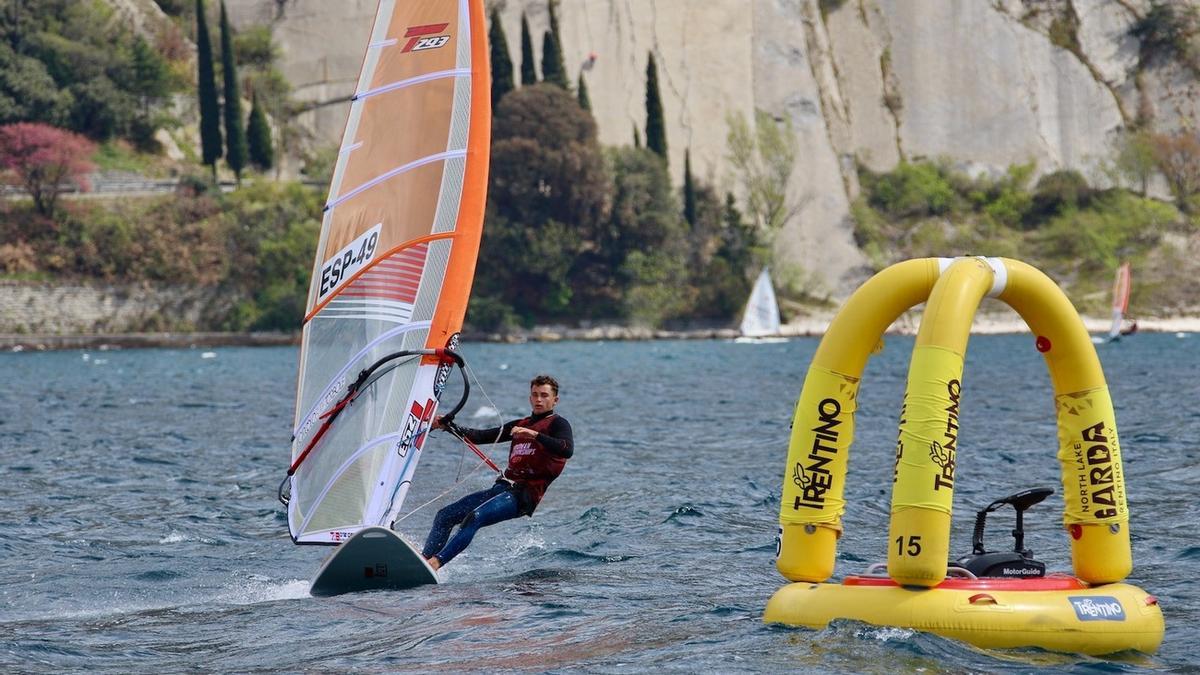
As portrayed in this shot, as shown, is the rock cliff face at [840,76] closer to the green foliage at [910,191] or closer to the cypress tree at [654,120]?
the green foliage at [910,191]

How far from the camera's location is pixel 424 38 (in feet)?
40.5

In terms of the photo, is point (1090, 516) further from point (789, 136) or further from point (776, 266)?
point (789, 136)

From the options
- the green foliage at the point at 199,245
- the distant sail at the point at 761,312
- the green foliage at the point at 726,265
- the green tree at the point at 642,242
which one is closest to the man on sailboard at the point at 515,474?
the distant sail at the point at 761,312

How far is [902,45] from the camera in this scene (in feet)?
317

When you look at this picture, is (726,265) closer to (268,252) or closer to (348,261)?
(268,252)

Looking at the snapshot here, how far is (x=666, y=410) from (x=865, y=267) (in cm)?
5961

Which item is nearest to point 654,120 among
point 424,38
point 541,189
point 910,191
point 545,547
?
point 541,189

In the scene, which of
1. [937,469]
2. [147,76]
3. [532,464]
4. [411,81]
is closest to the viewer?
[937,469]

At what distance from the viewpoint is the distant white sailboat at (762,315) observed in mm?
73250

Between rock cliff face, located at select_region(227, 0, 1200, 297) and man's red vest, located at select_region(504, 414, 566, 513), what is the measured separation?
73.0m

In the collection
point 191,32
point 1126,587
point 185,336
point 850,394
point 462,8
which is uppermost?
point 191,32

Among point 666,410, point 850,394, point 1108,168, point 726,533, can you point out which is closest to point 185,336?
point 666,410

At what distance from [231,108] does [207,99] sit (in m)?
1.24

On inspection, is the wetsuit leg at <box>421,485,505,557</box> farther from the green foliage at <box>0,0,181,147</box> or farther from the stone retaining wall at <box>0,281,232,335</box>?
the green foliage at <box>0,0,181,147</box>
